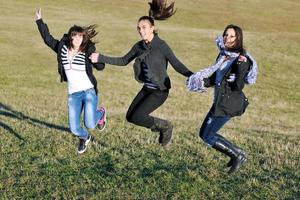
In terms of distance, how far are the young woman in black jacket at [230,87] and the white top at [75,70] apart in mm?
2292

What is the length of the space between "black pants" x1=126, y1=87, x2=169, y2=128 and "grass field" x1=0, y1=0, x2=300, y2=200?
0.56 m

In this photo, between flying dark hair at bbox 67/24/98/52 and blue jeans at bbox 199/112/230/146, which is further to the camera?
flying dark hair at bbox 67/24/98/52

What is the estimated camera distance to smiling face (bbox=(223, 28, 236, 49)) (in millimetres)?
7883

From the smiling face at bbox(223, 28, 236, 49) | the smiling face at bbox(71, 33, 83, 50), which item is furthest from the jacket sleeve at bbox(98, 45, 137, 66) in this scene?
the smiling face at bbox(223, 28, 236, 49)

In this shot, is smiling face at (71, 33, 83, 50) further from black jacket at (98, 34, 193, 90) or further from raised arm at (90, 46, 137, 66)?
black jacket at (98, 34, 193, 90)

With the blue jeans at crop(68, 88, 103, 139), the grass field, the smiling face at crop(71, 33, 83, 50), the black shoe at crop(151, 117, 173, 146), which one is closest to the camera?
the grass field

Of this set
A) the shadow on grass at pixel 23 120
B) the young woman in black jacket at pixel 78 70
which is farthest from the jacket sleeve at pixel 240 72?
the shadow on grass at pixel 23 120

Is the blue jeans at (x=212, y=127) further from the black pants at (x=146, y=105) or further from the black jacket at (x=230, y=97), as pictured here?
the black pants at (x=146, y=105)

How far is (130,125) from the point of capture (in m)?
12.7

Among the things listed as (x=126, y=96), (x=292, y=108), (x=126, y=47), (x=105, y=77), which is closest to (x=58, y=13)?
(x=126, y=47)

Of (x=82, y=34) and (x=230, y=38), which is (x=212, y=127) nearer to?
(x=230, y=38)

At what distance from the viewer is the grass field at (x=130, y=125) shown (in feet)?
23.5

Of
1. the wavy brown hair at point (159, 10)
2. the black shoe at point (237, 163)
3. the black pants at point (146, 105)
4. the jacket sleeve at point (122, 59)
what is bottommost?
the black shoe at point (237, 163)

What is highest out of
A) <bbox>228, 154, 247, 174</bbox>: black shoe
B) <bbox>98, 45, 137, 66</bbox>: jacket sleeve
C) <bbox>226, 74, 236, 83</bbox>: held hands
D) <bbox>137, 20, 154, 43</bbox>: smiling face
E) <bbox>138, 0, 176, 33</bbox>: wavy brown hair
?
<bbox>138, 0, 176, 33</bbox>: wavy brown hair
